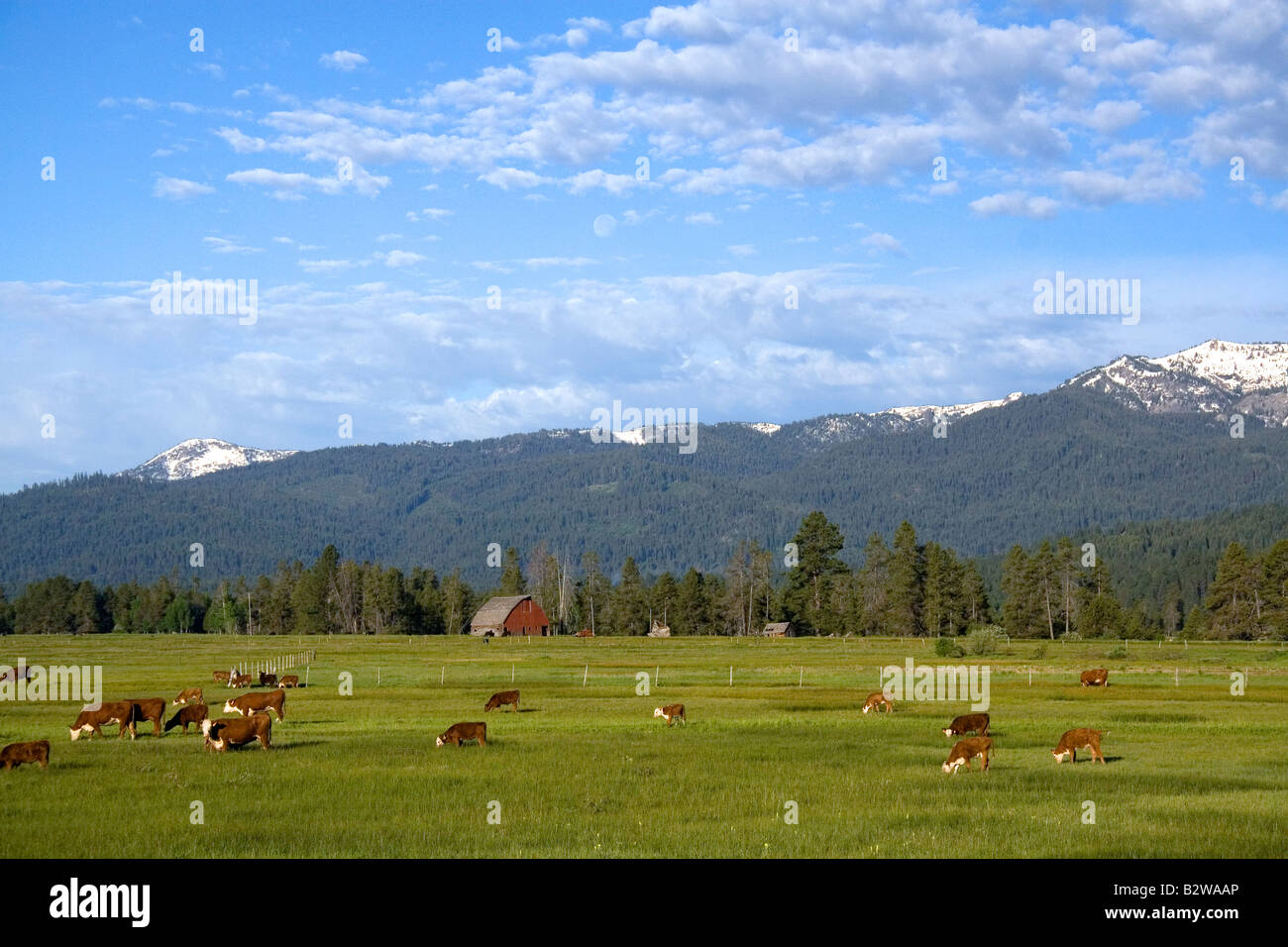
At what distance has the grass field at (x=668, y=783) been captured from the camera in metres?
19.6

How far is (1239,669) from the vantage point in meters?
73.7

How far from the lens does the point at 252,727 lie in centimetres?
3198

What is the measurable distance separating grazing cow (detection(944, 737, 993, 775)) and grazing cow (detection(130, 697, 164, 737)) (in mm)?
23910

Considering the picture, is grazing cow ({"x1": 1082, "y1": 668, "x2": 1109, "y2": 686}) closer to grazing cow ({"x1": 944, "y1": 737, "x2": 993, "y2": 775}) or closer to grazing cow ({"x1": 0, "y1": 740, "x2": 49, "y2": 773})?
grazing cow ({"x1": 944, "y1": 737, "x2": 993, "y2": 775})

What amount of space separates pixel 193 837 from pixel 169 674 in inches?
2420

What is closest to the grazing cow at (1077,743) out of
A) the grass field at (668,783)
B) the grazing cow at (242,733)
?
the grass field at (668,783)

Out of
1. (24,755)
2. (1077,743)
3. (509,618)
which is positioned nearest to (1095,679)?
(1077,743)

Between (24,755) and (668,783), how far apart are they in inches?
621

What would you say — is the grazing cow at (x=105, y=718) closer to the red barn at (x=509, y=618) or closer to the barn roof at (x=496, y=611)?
the red barn at (x=509, y=618)

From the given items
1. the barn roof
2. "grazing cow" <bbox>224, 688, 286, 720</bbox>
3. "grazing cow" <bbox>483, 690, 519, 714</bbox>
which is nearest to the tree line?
the barn roof

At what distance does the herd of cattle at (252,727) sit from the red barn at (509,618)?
348ft

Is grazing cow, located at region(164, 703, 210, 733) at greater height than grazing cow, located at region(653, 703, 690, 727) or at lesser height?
greater

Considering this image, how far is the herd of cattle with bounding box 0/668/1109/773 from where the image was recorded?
28.3 metres
